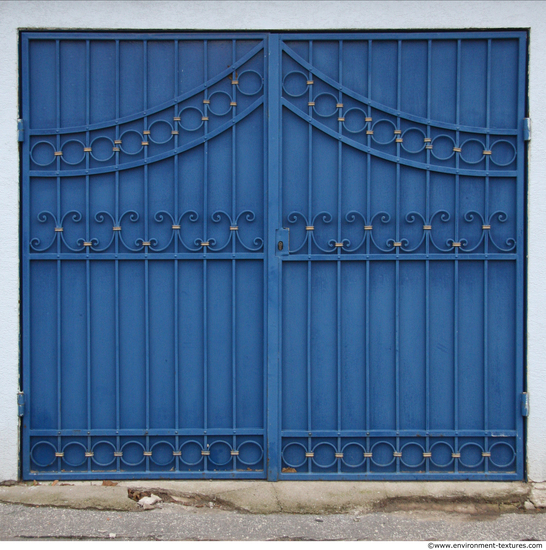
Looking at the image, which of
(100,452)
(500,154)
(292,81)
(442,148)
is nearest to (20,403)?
(100,452)

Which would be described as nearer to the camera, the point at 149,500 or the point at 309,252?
the point at 149,500

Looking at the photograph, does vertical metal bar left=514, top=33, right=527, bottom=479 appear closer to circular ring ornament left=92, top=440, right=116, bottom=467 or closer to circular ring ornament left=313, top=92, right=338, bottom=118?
circular ring ornament left=313, top=92, right=338, bottom=118

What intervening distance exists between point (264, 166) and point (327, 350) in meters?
1.17

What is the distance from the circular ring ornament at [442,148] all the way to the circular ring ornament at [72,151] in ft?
6.92

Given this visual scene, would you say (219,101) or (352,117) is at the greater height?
(219,101)

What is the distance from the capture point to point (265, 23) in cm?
351

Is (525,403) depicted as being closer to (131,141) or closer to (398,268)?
(398,268)

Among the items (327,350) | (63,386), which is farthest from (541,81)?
(63,386)

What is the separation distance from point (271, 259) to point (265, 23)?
1388 mm

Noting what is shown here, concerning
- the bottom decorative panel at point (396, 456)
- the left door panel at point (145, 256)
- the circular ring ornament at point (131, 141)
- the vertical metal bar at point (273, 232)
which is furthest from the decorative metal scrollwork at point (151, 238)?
the bottom decorative panel at point (396, 456)

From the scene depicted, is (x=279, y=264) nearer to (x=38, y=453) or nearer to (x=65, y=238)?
(x=65, y=238)

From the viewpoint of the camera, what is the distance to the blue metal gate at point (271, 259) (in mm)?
3561

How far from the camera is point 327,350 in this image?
360 centimetres

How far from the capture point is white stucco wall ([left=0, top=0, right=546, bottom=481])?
349cm
